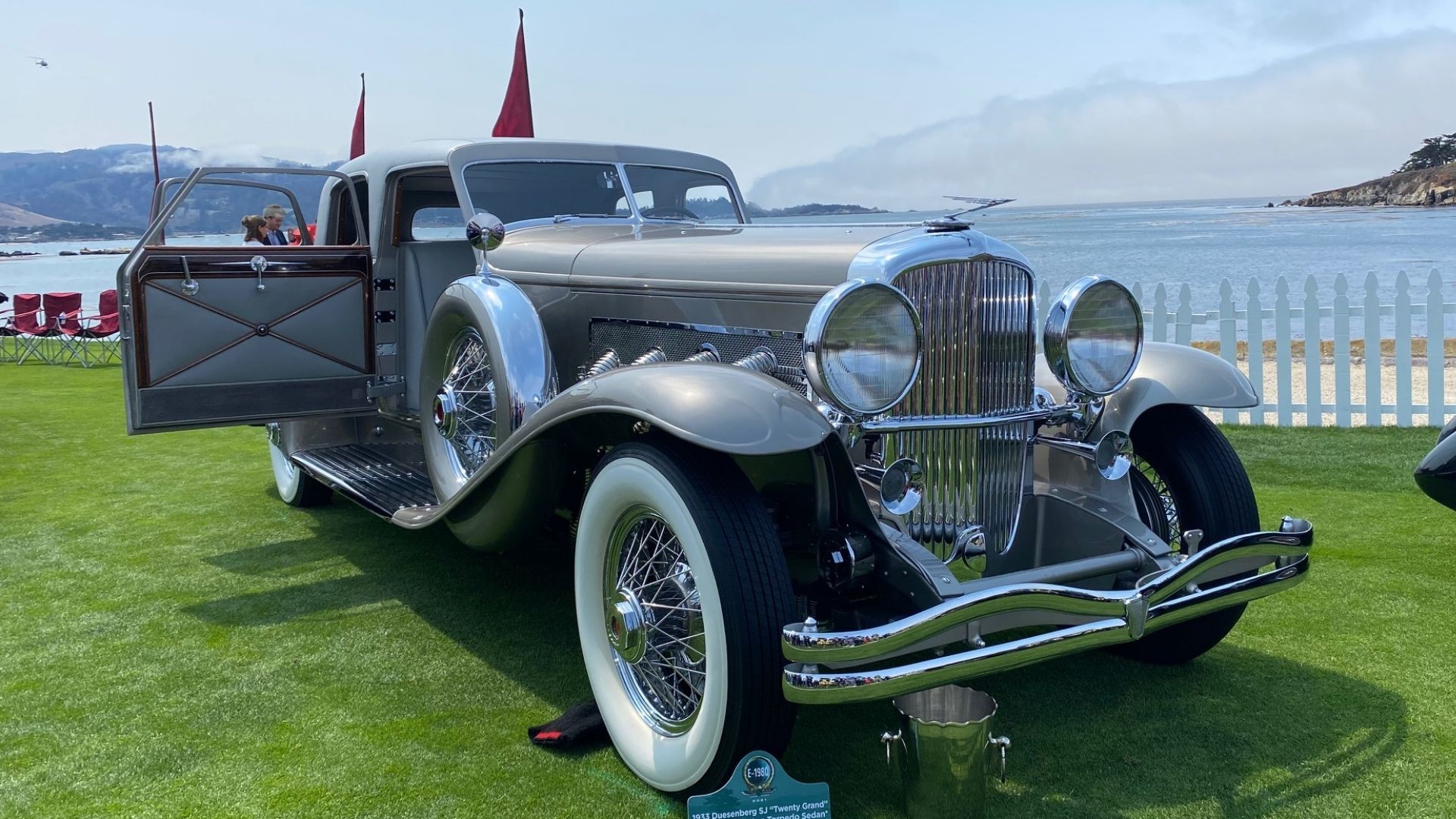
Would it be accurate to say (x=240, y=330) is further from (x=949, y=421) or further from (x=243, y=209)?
(x=949, y=421)

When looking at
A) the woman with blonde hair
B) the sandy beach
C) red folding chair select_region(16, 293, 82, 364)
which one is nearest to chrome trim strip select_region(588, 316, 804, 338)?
the woman with blonde hair

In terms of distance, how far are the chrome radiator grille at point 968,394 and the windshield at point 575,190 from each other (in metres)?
2.08

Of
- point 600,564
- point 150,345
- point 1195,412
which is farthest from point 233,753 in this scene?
point 1195,412

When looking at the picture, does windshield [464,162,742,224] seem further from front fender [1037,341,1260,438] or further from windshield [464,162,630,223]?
front fender [1037,341,1260,438]

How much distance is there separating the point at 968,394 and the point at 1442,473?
7.06 ft

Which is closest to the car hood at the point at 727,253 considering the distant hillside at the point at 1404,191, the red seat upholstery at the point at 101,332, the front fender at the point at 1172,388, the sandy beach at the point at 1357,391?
the front fender at the point at 1172,388

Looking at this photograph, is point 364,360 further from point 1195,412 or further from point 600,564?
point 1195,412

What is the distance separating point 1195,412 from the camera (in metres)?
3.41

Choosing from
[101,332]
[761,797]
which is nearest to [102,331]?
[101,332]

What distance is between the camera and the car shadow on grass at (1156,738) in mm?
Result: 2615

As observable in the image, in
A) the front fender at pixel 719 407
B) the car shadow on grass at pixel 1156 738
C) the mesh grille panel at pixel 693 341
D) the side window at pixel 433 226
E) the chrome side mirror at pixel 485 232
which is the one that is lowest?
the car shadow on grass at pixel 1156 738

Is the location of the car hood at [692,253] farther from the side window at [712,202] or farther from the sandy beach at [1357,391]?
the sandy beach at [1357,391]

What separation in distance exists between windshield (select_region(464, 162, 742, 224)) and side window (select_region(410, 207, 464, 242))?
1.86ft

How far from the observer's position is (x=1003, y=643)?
7.95 ft
